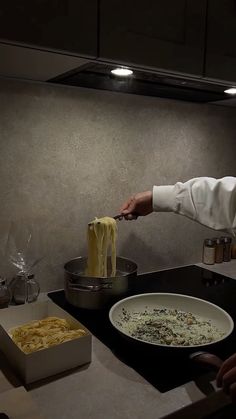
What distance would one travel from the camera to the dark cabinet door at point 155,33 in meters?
0.80

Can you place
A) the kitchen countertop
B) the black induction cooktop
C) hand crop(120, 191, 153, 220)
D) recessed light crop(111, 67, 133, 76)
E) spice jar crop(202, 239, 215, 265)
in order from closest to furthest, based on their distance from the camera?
the kitchen countertop, the black induction cooktop, recessed light crop(111, 67, 133, 76), hand crop(120, 191, 153, 220), spice jar crop(202, 239, 215, 265)

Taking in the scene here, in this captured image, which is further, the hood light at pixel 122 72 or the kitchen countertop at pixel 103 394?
the hood light at pixel 122 72

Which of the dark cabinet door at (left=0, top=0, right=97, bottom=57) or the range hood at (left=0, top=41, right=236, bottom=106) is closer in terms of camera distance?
the dark cabinet door at (left=0, top=0, right=97, bottom=57)

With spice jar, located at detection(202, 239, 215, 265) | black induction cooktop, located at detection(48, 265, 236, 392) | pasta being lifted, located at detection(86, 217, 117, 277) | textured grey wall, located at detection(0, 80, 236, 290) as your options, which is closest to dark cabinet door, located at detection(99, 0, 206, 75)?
textured grey wall, located at detection(0, 80, 236, 290)

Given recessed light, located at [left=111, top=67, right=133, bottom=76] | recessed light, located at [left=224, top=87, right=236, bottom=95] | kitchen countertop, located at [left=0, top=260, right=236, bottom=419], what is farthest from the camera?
recessed light, located at [left=224, top=87, right=236, bottom=95]

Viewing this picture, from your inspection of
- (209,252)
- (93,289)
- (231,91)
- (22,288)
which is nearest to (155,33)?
(231,91)

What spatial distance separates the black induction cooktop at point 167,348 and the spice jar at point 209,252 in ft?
0.33

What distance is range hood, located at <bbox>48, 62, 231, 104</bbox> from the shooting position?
3.10 ft

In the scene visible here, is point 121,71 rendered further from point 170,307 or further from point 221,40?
point 170,307

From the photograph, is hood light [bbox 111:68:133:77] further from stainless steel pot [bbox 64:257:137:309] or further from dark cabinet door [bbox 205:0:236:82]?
stainless steel pot [bbox 64:257:137:309]

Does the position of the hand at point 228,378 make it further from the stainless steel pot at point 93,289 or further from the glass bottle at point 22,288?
the glass bottle at point 22,288

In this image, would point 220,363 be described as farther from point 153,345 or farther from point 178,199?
point 178,199

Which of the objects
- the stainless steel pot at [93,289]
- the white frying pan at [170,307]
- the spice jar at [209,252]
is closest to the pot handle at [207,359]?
the white frying pan at [170,307]

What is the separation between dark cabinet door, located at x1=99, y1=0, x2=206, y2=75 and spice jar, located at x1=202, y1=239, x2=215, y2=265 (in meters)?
0.81
